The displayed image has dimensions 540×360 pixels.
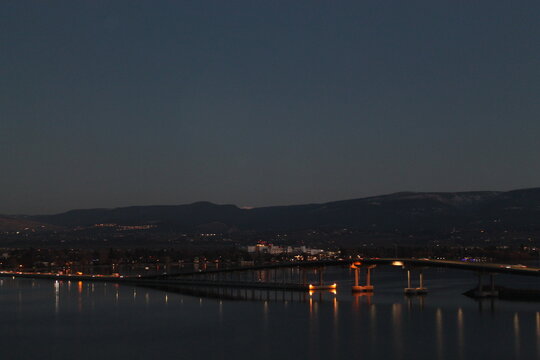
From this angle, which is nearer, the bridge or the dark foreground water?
the dark foreground water

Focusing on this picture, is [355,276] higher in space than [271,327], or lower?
higher

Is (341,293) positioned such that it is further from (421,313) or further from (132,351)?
(132,351)

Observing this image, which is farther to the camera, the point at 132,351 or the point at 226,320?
the point at 226,320

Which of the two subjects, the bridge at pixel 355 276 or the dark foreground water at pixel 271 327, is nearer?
the dark foreground water at pixel 271 327

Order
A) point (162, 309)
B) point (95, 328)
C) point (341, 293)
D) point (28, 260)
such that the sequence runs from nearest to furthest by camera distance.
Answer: point (95, 328), point (162, 309), point (341, 293), point (28, 260)

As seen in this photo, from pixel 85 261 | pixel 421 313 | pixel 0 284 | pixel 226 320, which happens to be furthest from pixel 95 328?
pixel 85 261

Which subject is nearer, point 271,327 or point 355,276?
point 271,327

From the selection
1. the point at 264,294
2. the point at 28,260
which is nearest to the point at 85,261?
the point at 28,260

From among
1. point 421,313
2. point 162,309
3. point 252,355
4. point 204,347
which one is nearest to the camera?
point 252,355
